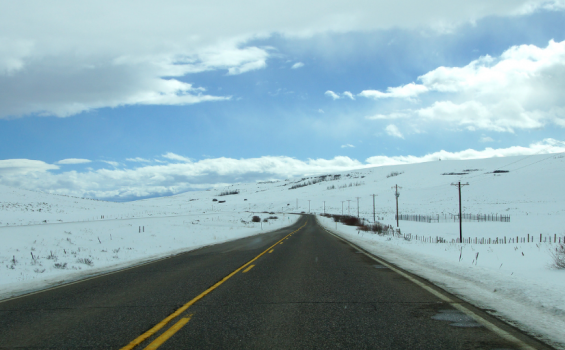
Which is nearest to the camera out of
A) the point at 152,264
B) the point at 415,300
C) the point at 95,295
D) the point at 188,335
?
the point at 188,335

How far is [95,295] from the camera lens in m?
8.47

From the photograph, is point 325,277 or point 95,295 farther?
point 325,277

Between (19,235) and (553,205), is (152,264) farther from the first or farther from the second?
(553,205)

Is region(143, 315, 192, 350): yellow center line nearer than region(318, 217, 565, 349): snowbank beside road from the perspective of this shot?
Yes

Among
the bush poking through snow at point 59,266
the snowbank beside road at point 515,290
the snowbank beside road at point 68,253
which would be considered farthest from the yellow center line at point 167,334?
the bush poking through snow at point 59,266

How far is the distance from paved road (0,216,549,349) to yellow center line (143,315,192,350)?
15mm

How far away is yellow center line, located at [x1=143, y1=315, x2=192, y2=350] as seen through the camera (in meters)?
4.91

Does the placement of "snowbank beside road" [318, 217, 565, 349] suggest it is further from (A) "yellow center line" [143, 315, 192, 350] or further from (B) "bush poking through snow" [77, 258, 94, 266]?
(B) "bush poking through snow" [77, 258, 94, 266]

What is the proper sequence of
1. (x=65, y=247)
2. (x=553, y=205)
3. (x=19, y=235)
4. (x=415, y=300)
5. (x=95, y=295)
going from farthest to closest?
(x=553, y=205), (x=19, y=235), (x=65, y=247), (x=95, y=295), (x=415, y=300)

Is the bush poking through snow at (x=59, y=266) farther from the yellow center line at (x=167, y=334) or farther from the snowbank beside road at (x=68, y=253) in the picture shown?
the yellow center line at (x=167, y=334)

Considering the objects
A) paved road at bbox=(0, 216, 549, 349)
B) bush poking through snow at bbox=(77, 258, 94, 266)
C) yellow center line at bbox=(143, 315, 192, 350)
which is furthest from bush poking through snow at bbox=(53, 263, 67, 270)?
yellow center line at bbox=(143, 315, 192, 350)

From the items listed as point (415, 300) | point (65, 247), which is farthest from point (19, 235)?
point (415, 300)

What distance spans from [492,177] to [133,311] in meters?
133

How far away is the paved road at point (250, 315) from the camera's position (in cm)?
501
